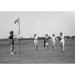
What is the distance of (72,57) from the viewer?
257 inches

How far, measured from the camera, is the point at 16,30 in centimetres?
657

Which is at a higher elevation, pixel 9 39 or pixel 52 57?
pixel 9 39

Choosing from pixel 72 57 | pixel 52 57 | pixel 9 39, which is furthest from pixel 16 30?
pixel 72 57
